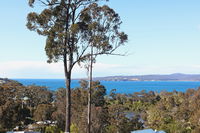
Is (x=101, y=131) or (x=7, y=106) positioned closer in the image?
(x=101, y=131)

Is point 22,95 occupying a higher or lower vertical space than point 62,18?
lower

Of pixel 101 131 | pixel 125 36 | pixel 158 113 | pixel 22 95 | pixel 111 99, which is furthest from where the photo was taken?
pixel 111 99

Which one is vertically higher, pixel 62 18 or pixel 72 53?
pixel 62 18

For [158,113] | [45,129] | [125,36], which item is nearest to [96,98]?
[158,113]

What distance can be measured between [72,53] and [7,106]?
14504mm

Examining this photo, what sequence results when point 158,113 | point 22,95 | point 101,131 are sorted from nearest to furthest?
1. point 101,131
2. point 158,113
3. point 22,95

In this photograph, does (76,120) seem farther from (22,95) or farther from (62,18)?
(22,95)

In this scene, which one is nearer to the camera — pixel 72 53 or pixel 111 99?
pixel 72 53

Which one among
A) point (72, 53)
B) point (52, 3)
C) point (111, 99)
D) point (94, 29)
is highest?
point (52, 3)

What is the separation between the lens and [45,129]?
24391 millimetres

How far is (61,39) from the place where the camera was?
10773 mm

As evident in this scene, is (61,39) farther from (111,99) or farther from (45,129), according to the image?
(111,99)

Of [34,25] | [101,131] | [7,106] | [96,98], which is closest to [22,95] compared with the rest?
[96,98]

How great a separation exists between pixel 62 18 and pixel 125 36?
2296mm
